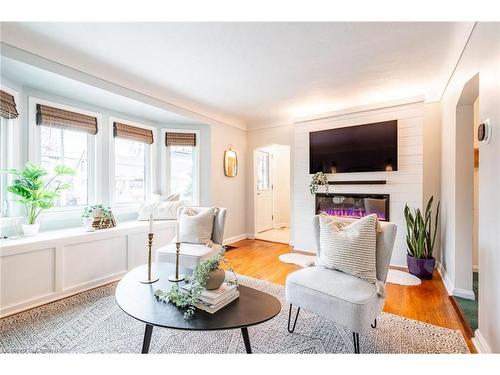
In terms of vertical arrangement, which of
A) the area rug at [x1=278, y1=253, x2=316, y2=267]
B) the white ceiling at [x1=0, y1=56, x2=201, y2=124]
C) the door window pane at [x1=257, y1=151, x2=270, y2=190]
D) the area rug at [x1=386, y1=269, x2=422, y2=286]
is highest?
the white ceiling at [x1=0, y1=56, x2=201, y2=124]

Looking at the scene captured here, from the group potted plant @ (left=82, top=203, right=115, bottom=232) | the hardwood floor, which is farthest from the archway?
potted plant @ (left=82, top=203, right=115, bottom=232)

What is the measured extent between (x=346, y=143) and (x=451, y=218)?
1710 millimetres

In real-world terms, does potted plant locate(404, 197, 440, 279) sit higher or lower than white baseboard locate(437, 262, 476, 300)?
higher

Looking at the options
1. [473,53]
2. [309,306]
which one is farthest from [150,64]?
[473,53]

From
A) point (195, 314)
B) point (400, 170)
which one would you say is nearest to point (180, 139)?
point (195, 314)

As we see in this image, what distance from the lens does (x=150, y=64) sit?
257 centimetres

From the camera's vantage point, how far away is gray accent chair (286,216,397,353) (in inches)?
57.9

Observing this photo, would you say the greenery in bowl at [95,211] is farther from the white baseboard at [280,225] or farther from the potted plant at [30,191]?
the white baseboard at [280,225]

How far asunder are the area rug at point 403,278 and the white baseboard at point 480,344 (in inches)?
45.4

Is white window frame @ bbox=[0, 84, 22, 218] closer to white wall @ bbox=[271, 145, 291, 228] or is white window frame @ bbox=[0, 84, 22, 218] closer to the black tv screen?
the black tv screen

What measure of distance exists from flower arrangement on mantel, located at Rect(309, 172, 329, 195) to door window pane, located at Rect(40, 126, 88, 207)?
336cm
